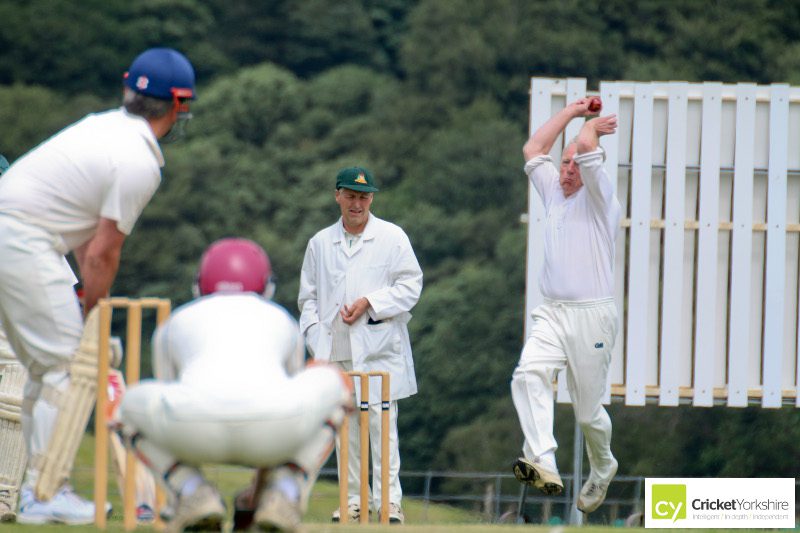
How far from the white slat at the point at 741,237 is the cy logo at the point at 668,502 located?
9.50ft

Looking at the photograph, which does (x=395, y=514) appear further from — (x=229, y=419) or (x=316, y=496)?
(x=316, y=496)

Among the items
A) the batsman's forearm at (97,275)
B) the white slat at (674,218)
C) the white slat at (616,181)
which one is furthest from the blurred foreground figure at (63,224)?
the white slat at (674,218)

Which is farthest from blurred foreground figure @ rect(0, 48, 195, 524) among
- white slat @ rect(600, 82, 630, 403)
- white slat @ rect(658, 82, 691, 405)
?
white slat @ rect(658, 82, 691, 405)

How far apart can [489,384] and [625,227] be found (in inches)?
895

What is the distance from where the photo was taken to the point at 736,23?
39312 millimetres

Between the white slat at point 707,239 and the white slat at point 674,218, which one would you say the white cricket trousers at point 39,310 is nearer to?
the white slat at point 674,218

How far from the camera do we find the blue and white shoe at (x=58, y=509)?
657 centimetres

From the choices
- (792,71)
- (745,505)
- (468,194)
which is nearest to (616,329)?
(745,505)

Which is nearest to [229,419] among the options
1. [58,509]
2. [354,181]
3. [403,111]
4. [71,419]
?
[71,419]

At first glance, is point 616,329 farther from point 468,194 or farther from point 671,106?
point 468,194

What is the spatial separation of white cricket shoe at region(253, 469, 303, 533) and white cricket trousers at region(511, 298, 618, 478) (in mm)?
2995

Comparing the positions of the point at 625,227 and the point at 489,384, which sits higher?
the point at 625,227

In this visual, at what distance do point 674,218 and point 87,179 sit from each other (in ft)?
18.6

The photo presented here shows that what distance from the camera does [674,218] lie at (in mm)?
10906
